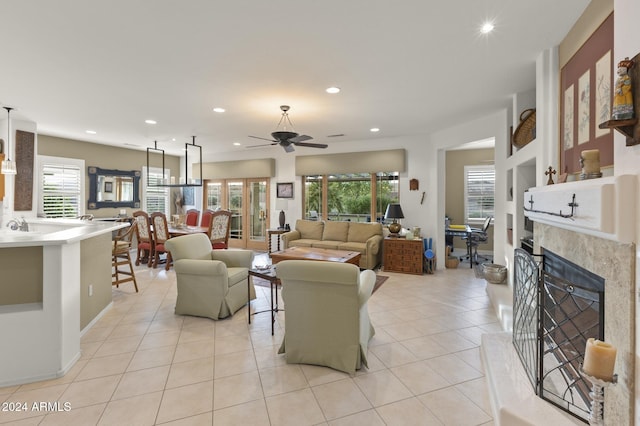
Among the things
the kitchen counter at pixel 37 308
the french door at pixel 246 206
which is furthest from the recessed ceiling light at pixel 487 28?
the french door at pixel 246 206

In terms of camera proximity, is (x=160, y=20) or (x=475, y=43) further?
(x=475, y=43)

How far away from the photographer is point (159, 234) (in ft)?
20.0

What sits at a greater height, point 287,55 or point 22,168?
point 287,55

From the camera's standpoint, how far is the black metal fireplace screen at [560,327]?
5.66 ft

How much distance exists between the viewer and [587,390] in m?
1.74

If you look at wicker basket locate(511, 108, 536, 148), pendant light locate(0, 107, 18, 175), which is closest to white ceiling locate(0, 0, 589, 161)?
pendant light locate(0, 107, 18, 175)

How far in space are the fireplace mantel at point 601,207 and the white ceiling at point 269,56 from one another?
1402 mm

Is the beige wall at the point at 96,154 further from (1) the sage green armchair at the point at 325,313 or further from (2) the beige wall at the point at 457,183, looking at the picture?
(2) the beige wall at the point at 457,183

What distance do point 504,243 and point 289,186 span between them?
4881 millimetres

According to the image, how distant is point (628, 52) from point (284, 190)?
22.3 feet

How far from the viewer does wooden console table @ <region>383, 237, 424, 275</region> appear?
568cm

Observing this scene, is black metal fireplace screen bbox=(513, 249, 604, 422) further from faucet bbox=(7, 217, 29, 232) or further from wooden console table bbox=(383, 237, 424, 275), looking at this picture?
faucet bbox=(7, 217, 29, 232)

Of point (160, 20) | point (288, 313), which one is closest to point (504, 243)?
point (288, 313)

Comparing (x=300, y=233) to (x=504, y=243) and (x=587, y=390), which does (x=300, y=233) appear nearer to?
(x=504, y=243)
